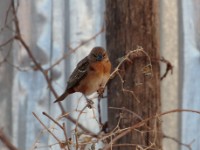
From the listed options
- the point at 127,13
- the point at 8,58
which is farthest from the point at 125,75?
the point at 8,58

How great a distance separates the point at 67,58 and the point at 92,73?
771 mm

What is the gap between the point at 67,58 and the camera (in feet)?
6.75

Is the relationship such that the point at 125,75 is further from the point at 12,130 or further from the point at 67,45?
the point at 12,130

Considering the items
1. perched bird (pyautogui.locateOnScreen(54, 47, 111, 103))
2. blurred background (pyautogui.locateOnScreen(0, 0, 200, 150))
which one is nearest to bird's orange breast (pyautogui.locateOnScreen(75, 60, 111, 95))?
perched bird (pyautogui.locateOnScreen(54, 47, 111, 103))

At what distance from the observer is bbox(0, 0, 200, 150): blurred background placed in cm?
203

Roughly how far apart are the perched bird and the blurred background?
0.70 meters

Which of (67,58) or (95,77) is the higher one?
(67,58)

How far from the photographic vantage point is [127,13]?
52.7 inches

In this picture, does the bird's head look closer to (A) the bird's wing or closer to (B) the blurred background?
(A) the bird's wing

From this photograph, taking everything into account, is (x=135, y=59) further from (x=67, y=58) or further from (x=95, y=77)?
(x=67, y=58)

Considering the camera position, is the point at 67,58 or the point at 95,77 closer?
the point at 95,77

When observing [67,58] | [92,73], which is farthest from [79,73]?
[67,58]

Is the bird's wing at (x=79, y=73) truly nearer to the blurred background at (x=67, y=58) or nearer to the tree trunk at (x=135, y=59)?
the tree trunk at (x=135, y=59)

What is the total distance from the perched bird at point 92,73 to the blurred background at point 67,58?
704 mm
